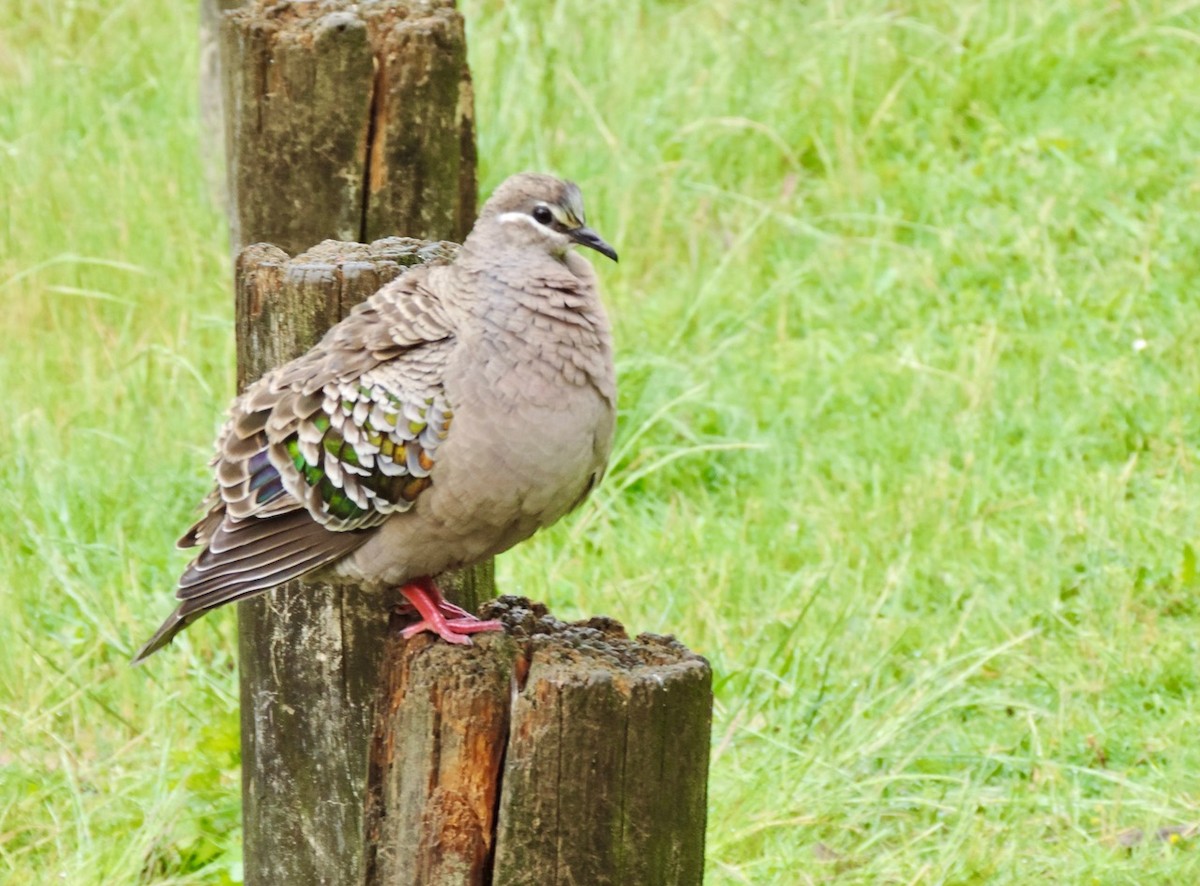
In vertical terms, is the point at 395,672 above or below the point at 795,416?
above

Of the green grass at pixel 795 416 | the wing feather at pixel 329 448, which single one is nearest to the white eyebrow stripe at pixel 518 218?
the wing feather at pixel 329 448

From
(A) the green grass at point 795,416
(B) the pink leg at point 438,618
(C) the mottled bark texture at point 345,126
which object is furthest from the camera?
(A) the green grass at point 795,416

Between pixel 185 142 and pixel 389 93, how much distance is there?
4043 mm

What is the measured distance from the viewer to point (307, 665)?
3.49m

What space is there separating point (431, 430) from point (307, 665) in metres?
0.65

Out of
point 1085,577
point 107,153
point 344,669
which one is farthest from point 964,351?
point 107,153

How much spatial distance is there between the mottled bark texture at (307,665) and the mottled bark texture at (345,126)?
44 cm

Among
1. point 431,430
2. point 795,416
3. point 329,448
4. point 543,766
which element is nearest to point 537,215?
point 431,430

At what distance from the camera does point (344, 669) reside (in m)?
3.46

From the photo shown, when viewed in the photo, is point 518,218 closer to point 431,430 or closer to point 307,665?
point 431,430

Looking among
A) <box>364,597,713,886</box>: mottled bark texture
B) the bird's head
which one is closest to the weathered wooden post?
<box>364,597,713,886</box>: mottled bark texture

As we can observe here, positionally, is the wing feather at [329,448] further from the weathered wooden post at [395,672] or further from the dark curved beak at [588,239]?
the dark curved beak at [588,239]

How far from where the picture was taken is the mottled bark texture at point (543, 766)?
268 cm

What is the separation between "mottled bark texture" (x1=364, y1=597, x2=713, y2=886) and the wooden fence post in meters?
0.56
